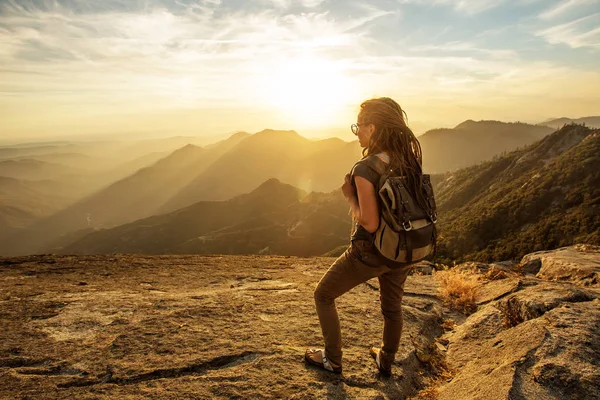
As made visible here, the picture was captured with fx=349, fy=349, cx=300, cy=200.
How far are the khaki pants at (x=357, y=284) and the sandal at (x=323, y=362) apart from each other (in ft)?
0.25

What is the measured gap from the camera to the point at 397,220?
2893 mm

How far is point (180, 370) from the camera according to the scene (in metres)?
3.77

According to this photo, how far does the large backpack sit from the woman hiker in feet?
0.18

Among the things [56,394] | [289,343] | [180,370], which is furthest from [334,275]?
[56,394]

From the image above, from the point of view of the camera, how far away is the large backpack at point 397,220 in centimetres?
288

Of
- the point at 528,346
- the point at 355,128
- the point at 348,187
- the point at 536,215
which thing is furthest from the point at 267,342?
the point at 536,215

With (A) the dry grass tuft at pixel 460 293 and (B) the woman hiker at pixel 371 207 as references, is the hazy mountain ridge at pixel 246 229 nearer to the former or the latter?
(A) the dry grass tuft at pixel 460 293

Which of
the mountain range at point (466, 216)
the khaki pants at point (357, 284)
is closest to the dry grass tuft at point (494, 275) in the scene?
the khaki pants at point (357, 284)

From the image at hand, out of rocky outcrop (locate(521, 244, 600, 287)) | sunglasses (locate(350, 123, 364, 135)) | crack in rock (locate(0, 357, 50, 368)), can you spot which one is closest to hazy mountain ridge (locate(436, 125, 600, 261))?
rocky outcrop (locate(521, 244, 600, 287))

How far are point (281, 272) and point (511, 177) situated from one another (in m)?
93.0

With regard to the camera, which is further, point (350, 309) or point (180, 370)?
point (350, 309)

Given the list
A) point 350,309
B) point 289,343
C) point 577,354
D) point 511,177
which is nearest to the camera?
point 577,354

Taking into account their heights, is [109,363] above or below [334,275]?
below

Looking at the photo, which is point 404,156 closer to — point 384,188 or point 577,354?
point 384,188
